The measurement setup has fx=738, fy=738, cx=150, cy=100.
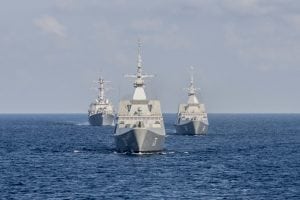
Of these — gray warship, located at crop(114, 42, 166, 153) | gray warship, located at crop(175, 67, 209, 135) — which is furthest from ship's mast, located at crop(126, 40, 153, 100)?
gray warship, located at crop(175, 67, 209, 135)

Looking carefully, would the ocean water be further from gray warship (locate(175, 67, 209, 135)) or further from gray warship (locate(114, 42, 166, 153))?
gray warship (locate(175, 67, 209, 135))

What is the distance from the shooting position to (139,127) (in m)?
115

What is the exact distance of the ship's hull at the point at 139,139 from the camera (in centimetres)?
11400

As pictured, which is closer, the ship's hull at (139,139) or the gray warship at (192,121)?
the ship's hull at (139,139)

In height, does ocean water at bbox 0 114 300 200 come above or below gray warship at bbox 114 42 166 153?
below

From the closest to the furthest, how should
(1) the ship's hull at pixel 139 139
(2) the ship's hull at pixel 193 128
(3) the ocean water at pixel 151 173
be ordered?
1. (3) the ocean water at pixel 151 173
2. (1) the ship's hull at pixel 139 139
3. (2) the ship's hull at pixel 193 128

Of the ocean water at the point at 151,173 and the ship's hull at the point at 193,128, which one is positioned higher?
the ship's hull at the point at 193,128

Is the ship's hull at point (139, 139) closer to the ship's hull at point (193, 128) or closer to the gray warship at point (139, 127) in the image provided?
the gray warship at point (139, 127)

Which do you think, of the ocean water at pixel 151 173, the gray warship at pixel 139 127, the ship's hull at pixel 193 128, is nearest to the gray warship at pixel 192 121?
the ship's hull at pixel 193 128

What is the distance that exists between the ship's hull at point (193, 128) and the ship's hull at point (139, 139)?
71504 mm

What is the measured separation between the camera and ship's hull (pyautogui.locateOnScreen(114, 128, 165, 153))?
114000 mm

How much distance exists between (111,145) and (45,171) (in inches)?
1897

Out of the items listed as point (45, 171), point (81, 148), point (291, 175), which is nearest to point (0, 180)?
point (45, 171)

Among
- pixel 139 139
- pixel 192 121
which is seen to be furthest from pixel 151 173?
pixel 192 121
